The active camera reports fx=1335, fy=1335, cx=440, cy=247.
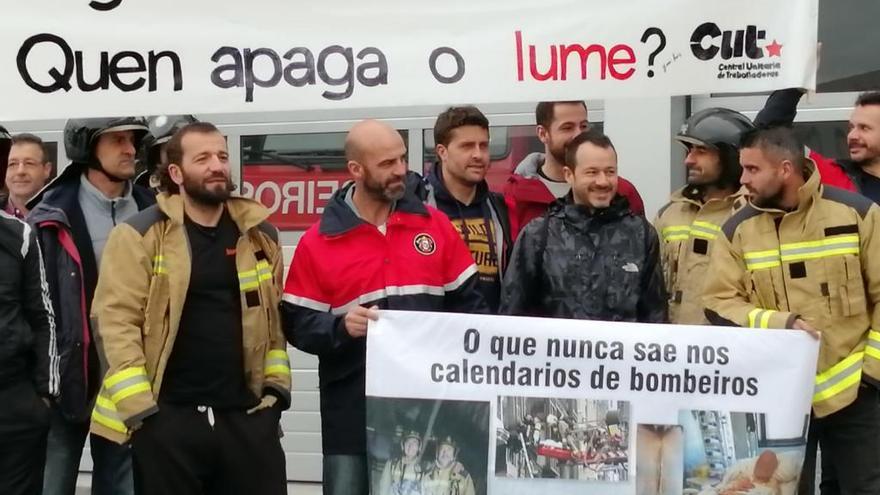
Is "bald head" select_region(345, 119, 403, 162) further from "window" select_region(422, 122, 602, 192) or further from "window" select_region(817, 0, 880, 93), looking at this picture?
"window" select_region(817, 0, 880, 93)

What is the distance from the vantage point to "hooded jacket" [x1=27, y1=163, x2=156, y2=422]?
5676 mm

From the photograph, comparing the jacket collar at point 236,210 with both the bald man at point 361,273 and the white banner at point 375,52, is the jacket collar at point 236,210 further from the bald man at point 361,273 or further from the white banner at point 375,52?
the white banner at point 375,52

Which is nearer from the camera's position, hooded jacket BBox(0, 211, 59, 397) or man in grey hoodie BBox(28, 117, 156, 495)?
hooded jacket BBox(0, 211, 59, 397)

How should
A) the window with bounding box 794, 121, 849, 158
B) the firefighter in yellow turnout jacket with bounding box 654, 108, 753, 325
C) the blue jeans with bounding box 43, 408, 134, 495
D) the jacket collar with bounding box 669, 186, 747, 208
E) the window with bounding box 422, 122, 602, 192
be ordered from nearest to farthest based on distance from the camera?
1. the firefighter in yellow turnout jacket with bounding box 654, 108, 753, 325
2. the jacket collar with bounding box 669, 186, 747, 208
3. the blue jeans with bounding box 43, 408, 134, 495
4. the window with bounding box 794, 121, 849, 158
5. the window with bounding box 422, 122, 602, 192

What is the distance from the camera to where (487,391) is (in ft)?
16.2

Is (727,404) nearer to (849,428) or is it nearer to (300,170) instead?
(849,428)

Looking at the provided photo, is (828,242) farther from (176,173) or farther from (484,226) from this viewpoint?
(176,173)

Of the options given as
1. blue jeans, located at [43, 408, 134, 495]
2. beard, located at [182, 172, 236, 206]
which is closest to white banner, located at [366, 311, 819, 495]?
beard, located at [182, 172, 236, 206]

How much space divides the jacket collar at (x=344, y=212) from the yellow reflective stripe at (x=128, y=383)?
900 mm

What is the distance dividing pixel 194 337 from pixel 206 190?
0.57m

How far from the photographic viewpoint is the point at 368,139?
5328 mm

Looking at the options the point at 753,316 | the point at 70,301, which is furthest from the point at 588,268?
the point at 70,301

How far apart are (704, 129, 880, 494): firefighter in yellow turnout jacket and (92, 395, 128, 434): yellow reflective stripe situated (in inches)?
90.7

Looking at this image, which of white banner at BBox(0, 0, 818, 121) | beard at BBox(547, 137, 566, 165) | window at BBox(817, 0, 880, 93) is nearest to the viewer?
white banner at BBox(0, 0, 818, 121)
